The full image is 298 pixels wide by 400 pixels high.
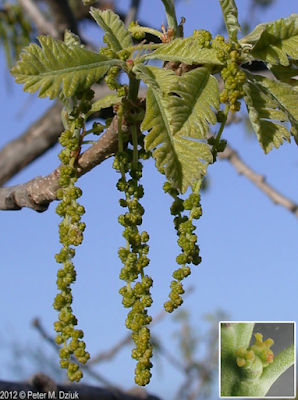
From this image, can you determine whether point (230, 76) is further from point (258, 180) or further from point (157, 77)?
point (258, 180)

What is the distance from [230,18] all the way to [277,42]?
0.37 feet

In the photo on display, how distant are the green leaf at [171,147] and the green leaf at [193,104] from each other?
0.7 inches

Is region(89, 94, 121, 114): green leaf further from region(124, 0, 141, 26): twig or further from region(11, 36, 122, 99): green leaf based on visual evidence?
region(124, 0, 141, 26): twig

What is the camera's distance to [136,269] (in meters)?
1.15

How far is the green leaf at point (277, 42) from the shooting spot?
1177mm

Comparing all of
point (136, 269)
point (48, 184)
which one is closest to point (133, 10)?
point (48, 184)

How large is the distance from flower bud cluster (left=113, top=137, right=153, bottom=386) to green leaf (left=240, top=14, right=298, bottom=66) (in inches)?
14.2

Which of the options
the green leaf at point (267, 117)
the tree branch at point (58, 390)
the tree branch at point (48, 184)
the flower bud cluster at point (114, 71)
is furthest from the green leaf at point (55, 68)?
the tree branch at point (58, 390)

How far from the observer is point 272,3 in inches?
177

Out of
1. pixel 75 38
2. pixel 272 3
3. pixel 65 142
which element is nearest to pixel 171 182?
pixel 65 142

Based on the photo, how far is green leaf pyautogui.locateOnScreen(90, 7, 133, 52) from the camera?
1.25m

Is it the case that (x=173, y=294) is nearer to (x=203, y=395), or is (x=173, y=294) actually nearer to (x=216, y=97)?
(x=216, y=97)

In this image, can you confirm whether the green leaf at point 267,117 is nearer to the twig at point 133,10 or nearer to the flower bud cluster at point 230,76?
the flower bud cluster at point 230,76

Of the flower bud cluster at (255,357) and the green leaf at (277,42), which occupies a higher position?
the green leaf at (277,42)
